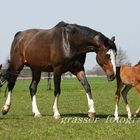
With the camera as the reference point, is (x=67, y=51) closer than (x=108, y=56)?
No

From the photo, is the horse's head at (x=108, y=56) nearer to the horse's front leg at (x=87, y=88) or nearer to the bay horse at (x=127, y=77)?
the bay horse at (x=127, y=77)

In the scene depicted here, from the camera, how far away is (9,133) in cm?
967

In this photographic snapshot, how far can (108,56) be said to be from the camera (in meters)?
11.9

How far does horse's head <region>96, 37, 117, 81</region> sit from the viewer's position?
39.0 ft

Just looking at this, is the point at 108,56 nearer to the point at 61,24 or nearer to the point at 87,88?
the point at 87,88

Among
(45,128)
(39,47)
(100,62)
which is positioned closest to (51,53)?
(39,47)

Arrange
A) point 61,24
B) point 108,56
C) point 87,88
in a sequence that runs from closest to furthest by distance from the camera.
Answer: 1. point 108,56
2. point 87,88
3. point 61,24

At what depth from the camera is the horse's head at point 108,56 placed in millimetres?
11883

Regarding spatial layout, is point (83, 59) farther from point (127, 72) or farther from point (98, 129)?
point (98, 129)

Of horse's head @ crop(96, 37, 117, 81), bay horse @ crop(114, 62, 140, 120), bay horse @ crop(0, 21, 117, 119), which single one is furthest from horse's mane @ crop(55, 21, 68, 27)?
bay horse @ crop(114, 62, 140, 120)

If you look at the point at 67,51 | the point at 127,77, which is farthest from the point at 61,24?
the point at 127,77

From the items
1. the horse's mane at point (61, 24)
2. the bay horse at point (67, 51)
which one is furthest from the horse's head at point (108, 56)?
the horse's mane at point (61, 24)

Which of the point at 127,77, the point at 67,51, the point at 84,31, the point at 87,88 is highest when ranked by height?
the point at 84,31

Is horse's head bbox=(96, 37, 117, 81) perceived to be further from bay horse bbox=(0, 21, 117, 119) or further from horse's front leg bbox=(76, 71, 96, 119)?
horse's front leg bbox=(76, 71, 96, 119)
